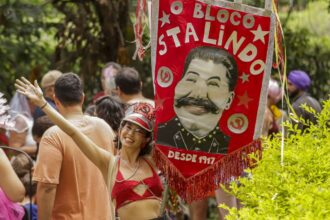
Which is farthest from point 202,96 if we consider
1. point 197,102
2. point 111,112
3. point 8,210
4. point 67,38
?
point 67,38

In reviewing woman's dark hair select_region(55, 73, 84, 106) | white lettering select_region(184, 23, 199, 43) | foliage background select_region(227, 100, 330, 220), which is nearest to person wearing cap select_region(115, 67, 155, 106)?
woman's dark hair select_region(55, 73, 84, 106)

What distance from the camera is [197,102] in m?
7.36

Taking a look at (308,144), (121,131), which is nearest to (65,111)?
(121,131)

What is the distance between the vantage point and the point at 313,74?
15531 millimetres

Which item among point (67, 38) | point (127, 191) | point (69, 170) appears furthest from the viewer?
point (67, 38)

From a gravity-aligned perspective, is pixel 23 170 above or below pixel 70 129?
below

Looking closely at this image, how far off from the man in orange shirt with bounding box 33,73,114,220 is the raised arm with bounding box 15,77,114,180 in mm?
454

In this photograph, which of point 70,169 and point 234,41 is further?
point 70,169

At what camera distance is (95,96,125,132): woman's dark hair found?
9.02m

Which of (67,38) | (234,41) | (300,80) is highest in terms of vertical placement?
(234,41)

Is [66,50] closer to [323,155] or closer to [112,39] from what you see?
[112,39]

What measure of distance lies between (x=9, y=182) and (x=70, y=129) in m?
0.52

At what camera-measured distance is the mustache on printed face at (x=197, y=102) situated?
7.36 m

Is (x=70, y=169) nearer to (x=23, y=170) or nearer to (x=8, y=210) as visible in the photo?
(x=8, y=210)
